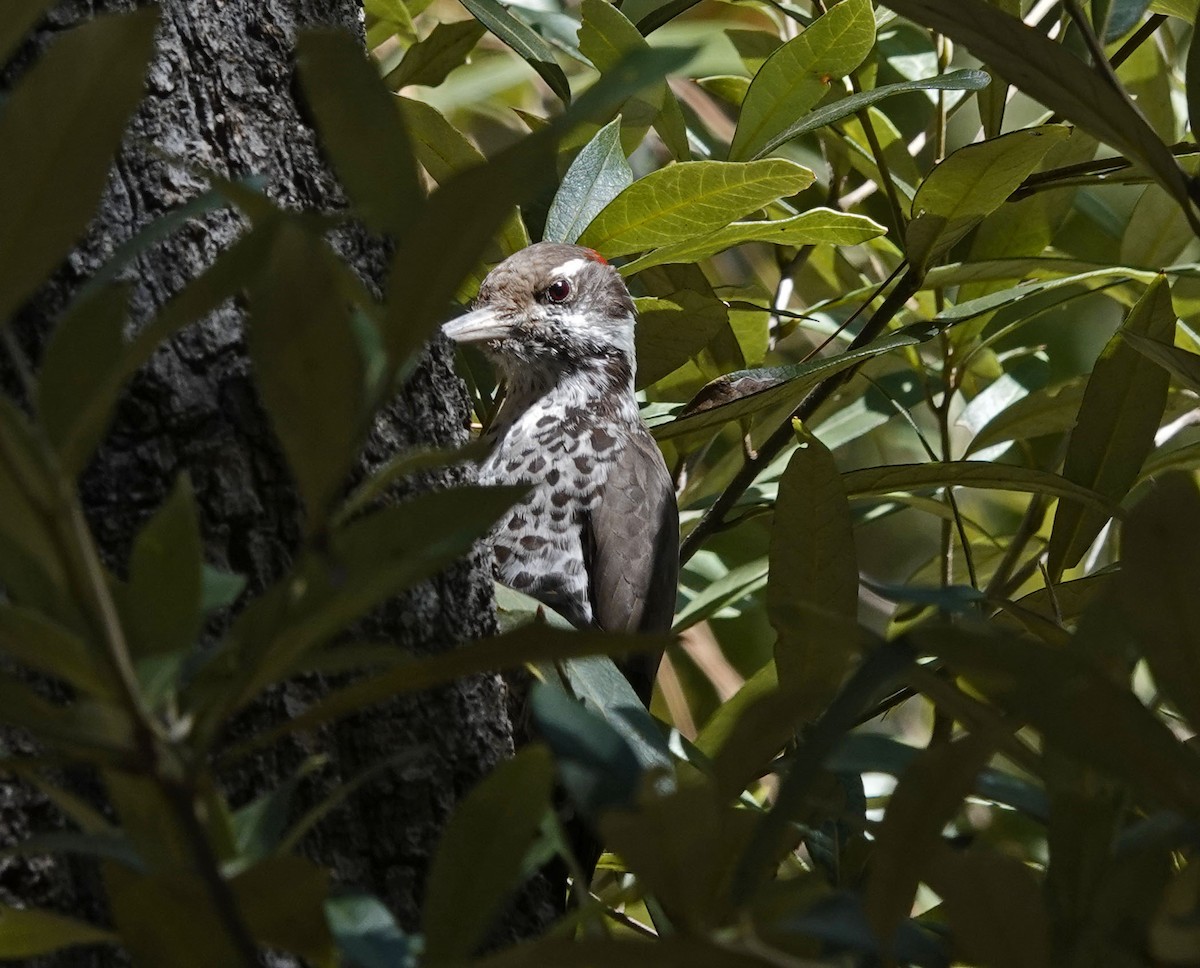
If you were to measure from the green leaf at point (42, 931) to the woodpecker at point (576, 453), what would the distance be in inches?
54.8

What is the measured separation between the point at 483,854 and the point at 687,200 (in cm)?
113

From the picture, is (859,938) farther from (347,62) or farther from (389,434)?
(389,434)

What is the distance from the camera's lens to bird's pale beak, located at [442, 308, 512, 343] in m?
2.57

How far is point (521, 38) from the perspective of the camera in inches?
70.0

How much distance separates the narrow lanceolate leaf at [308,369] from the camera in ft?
1.69

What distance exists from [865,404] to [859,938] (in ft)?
6.15

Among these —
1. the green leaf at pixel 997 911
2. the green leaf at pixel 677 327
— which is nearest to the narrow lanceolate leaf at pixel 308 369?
the green leaf at pixel 997 911

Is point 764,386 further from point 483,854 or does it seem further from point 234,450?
point 483,854

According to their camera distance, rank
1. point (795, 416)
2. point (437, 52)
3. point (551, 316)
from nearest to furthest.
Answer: point (795, 416) < point (437, 52) < point (551, 316)

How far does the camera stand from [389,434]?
4.08 ft

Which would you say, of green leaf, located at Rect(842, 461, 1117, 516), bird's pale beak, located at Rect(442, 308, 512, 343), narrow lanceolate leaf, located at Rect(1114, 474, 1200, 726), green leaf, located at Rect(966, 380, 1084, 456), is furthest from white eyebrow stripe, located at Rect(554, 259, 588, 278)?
narrow lanceolate leaf, located at Rect(1114, 474, 1200, 726)

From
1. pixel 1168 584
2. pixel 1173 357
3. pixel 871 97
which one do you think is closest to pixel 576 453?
pixel 871 97

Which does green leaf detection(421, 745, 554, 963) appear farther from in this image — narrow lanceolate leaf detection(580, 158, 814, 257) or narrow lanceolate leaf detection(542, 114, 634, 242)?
narrow lanceolate leaf detection(542, 114, 634, 242)

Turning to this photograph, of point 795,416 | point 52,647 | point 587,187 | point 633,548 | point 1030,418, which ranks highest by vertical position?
point 587,187
